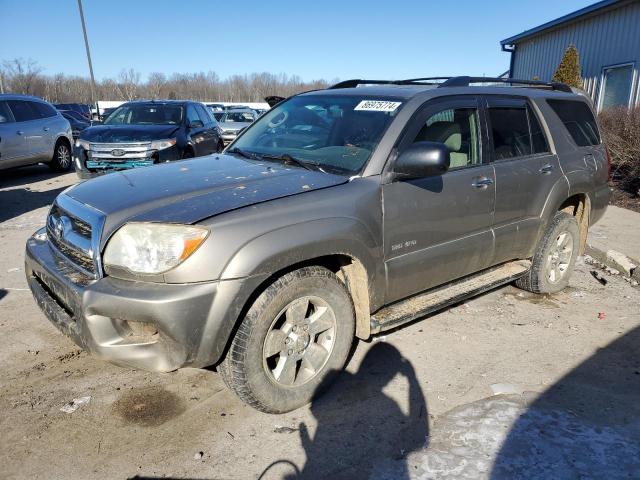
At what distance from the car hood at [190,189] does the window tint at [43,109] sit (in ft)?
31.8

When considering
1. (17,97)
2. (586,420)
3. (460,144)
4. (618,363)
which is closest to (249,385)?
(586,420)

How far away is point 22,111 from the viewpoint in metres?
11.1

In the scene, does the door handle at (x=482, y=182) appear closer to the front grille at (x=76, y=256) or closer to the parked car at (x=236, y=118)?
the front grille at (x=76, y=256)

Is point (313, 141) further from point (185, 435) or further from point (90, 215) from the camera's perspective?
point (185, 435)

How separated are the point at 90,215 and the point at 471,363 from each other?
268cm

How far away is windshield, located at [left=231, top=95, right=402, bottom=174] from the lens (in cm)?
335

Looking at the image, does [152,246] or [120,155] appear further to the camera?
[120,155]

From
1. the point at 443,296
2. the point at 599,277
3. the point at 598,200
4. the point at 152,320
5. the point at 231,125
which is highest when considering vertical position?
the point at 231,125

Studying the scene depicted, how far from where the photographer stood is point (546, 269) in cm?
470

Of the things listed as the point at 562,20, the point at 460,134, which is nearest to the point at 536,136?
the point at 460,134

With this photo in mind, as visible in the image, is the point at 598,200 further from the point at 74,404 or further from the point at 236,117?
the point at 236,117

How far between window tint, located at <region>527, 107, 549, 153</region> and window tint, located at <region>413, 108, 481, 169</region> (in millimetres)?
784

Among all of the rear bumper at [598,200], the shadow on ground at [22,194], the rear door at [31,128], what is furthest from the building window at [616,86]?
the rear door at [31,128]

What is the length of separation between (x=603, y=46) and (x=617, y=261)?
11307mm
